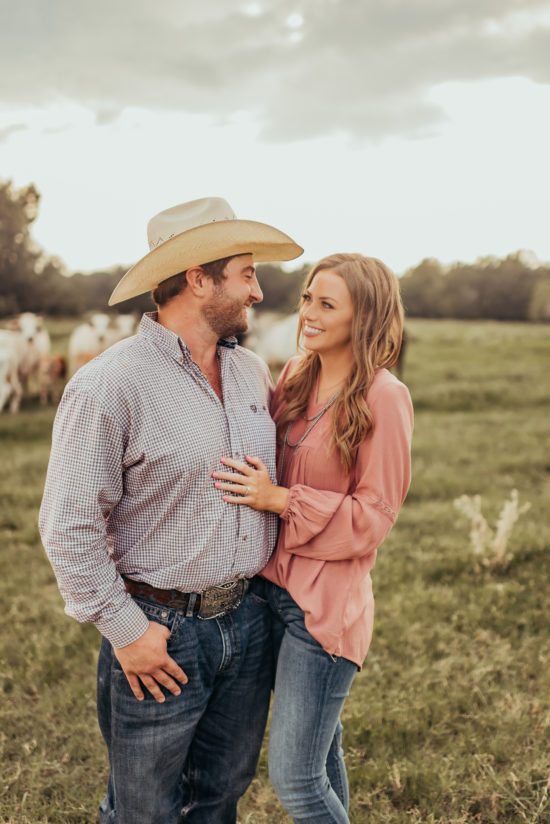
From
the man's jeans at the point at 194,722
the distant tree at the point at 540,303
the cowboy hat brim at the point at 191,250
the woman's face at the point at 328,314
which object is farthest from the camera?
the distant tree at the point at 540,303

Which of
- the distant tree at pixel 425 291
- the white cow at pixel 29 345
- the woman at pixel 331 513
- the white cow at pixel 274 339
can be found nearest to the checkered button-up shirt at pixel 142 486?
the woman at pixel 331 513

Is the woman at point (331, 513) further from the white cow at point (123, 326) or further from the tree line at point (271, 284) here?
the tree line at point (271, 284)

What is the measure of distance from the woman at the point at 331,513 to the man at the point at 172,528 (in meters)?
0.13

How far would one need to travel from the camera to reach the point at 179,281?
95.0 inches

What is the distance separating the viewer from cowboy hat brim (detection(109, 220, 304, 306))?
234cm

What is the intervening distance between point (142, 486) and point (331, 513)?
66 centimetres

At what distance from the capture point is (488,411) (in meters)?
13.5

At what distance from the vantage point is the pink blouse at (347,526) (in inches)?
91.3

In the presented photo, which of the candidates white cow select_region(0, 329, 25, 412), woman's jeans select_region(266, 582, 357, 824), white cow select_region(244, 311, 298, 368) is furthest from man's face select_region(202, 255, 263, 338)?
white cow select_region(244, 311, 298, 368)

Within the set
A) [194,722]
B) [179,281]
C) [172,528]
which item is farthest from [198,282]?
[194,722]

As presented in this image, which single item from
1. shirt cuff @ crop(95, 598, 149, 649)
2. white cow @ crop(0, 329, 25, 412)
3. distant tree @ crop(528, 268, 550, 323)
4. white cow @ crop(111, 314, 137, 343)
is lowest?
white cow @ crop(0, 329, 25, 412)

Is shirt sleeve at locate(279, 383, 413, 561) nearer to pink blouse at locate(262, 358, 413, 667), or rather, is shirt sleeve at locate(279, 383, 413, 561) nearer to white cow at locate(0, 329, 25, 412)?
pink blouse at locate(262, 358, 413, 667)

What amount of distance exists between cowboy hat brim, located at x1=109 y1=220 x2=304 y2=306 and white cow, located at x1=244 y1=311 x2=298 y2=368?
13.8 metres

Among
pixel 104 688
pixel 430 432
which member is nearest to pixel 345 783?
pixel 104 688
